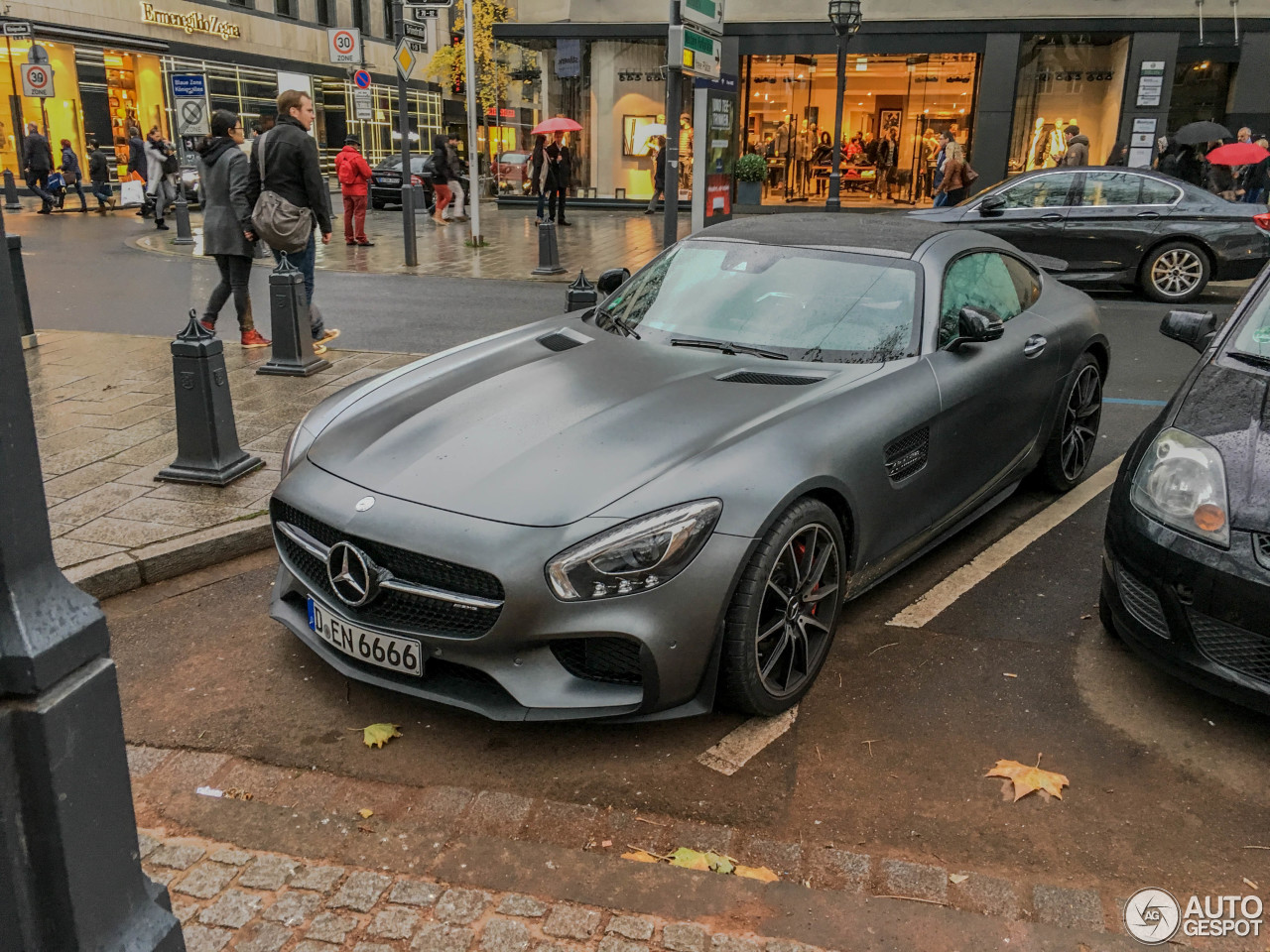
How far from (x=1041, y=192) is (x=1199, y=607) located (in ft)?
34.2

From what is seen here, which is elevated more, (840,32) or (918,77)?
(840,32)

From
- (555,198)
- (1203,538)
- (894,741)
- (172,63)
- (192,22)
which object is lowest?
(894,741)

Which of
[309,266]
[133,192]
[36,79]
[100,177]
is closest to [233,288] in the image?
[309,266]

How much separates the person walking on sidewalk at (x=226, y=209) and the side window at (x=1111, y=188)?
924 cm

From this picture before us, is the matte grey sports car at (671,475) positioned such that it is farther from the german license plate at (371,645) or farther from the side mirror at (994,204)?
the side mirror at (994,204)

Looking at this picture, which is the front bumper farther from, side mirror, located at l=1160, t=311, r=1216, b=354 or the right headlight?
side mirror, located at l=1160, t=311, r=1216, b=354

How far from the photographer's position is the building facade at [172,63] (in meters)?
29.5

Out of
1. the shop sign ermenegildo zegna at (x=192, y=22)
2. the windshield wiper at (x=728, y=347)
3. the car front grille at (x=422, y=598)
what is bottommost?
the car front grille at (x=422, y=598)

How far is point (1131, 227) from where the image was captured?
1232cm

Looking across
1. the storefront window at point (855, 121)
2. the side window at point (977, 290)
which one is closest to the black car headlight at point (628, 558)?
the side window at point (977, 290)

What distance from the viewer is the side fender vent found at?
3955 mm

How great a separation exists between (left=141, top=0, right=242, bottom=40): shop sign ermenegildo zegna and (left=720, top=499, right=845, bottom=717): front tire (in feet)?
116

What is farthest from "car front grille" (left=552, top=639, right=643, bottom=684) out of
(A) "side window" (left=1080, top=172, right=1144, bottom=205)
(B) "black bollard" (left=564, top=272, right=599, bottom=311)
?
(A) "side window" (left=1080, top=172, right=1144, bottom=205)

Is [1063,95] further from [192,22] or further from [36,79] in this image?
[192,22]
